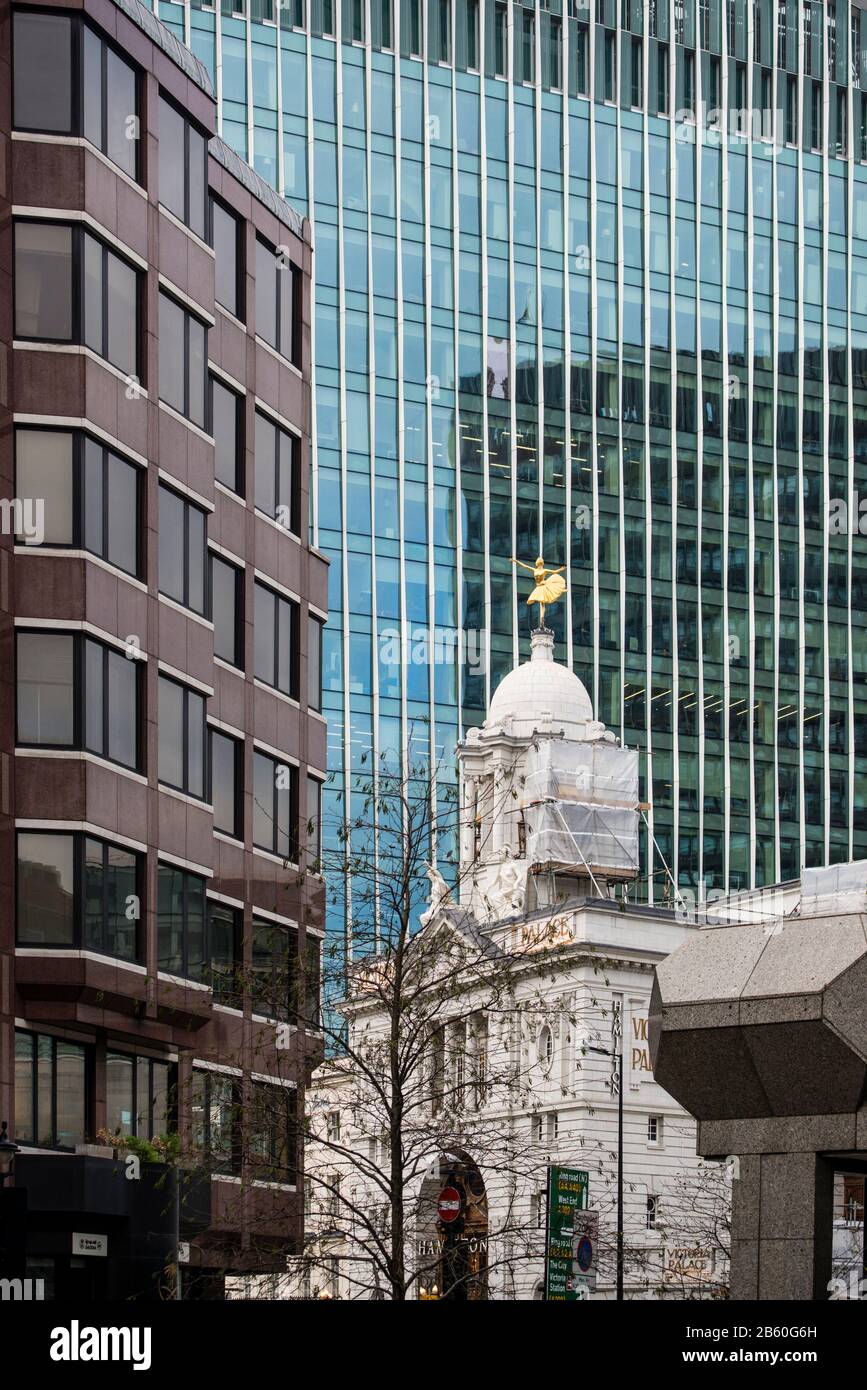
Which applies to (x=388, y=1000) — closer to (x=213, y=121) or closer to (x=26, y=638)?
(x=26, y=638)

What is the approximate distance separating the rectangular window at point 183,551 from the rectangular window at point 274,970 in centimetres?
739

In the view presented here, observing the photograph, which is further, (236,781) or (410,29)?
(410,29)

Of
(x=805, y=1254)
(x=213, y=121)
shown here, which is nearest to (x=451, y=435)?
(x=213, y=121)

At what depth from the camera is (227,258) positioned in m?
58.9

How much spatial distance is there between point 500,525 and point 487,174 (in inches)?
830

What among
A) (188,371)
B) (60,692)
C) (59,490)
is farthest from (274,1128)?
(188,371)

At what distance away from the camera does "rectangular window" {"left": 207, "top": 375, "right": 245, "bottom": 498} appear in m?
57.7

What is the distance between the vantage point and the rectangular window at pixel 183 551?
52.6 m

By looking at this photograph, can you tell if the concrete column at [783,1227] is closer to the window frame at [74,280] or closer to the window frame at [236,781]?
the window frame at [74,280]

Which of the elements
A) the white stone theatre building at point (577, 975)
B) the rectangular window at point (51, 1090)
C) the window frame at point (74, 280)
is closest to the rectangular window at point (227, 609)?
the window frame at point (74, 280)

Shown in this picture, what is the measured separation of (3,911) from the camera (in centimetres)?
4631

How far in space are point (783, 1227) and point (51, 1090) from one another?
2491 centimetres

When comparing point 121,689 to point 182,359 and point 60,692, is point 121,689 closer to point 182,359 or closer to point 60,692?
point 60,692

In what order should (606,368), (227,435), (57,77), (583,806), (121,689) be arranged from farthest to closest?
(606,368) < (583,806) < (227,435) < (121,689) < (57,77)
